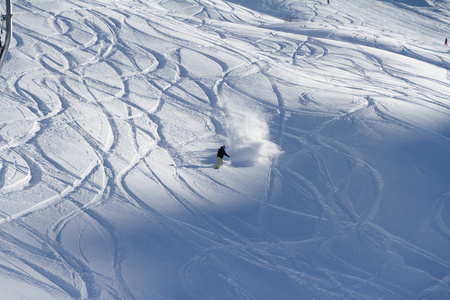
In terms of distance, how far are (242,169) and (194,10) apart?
62.8 ft

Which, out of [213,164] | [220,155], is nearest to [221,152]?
[220,155]

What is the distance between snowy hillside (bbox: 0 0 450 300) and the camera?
437 inches

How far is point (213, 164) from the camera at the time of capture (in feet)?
51.1

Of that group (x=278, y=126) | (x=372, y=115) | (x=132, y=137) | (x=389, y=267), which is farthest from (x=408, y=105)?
(x=132, y=137)

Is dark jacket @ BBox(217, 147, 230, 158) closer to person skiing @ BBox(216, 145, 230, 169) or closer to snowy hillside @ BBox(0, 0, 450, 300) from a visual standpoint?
person skiing @ BBox(216, 145, 230, 169)

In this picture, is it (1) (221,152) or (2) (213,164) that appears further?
(2) (213,164)

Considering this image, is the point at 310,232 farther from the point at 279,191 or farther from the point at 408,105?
the point at 408,105

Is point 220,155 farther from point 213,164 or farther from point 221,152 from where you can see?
point 213,164

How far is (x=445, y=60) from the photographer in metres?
27.5

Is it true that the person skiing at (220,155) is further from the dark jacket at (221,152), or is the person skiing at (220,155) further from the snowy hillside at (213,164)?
the snowy hillside at (213,164)

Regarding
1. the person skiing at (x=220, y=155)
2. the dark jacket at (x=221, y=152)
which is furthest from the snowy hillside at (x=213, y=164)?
the dark jacket at (x=221, y=152)

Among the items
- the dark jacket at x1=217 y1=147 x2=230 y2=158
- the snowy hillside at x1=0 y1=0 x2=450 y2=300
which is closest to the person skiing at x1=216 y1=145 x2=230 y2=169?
the dark jacket at x1=217 y1=147 x2=230 y2=158

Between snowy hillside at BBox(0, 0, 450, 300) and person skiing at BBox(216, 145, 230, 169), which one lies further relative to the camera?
person skiing at BBox(216, 145, 230, 169)

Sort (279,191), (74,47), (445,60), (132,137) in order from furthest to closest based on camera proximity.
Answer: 1. (445,60)
2. (74,47)
3. (132,137)
4. (279,191)
